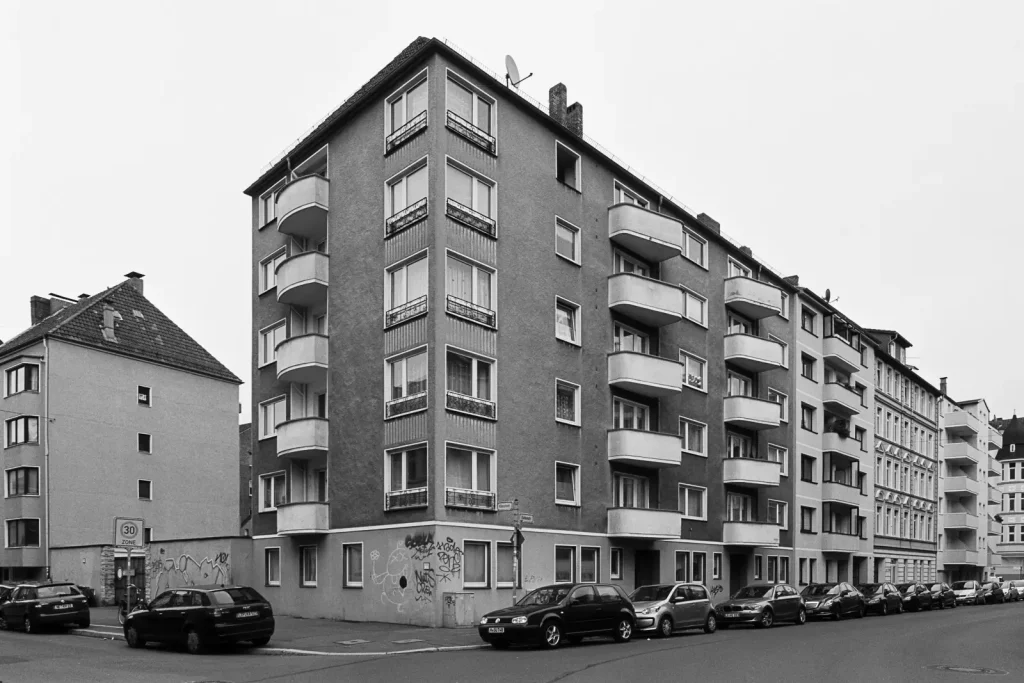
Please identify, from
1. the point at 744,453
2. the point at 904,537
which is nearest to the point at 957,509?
the point at 904,537

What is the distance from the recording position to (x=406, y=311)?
28.2 m

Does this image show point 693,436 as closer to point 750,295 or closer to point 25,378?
point 750,295

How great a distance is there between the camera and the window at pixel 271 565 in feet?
107

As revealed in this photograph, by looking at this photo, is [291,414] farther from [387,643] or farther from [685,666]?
[685,666]

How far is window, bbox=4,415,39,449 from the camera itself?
43719mm

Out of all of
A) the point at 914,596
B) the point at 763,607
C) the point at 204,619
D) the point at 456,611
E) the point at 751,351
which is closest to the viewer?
the point at 204,619

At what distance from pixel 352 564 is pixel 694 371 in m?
16.5

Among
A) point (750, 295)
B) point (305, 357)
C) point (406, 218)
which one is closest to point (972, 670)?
point (406, 218)

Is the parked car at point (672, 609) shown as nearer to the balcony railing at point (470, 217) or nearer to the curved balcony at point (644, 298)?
the curved balcony at point (644, 298)

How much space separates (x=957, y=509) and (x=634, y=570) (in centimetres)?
5015

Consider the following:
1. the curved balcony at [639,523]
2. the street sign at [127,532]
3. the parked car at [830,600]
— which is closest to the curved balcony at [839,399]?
the parked car at [830,600]

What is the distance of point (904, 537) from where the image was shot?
202 ft

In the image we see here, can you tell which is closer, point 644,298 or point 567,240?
point 567,240

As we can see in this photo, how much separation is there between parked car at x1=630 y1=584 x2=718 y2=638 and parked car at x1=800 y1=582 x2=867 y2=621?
8416 mm
